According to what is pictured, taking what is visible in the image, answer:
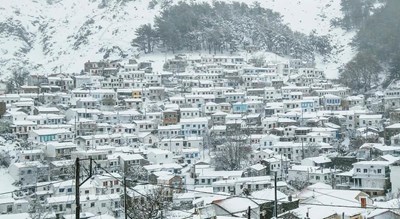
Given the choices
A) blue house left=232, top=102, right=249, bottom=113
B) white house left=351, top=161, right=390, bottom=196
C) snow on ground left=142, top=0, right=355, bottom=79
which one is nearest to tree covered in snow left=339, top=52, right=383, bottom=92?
snow on ground left=142, top=0, right=355, bottom=79

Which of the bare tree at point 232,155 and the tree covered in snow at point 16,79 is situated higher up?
the tree covered in snow at point 16,79

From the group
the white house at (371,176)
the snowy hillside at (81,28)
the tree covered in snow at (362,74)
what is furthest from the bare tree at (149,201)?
the snowy hillside at (81,28)

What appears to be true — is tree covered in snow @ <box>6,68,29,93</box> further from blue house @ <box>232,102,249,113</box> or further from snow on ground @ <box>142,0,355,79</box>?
blue house @ <box>232,102,249,113</box>

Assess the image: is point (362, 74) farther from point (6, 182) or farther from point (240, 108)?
point (6, 182)

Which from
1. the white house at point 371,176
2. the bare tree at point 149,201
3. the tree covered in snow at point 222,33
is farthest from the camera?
the tree covered in snow at point 222,33

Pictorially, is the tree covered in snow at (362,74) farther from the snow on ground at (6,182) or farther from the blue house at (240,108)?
the snow on ground at (6,182)

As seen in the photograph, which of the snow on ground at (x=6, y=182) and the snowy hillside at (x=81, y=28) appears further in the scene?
the snowy hillside at (x=81, y=28)

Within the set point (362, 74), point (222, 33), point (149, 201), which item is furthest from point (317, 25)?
point (149, 201)

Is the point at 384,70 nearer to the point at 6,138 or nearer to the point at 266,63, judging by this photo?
the point at 266,63
